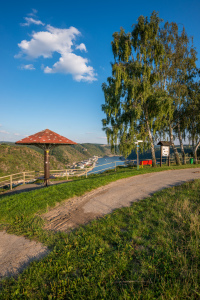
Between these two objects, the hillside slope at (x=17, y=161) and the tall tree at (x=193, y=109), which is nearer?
Result: the tall tree at (x=193, y=109)

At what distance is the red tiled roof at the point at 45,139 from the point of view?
10501 millimetres

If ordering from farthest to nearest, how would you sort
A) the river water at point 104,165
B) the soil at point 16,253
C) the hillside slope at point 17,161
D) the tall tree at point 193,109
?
the hillside slope at point 17,161 → the tall tree at point 193,109 → the river water at point 104,165 → the soil at point 16,253

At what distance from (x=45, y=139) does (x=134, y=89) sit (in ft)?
34.6

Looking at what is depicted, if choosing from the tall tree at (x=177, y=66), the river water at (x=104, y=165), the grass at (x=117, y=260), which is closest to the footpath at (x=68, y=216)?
the grass at (x=117, y=260)

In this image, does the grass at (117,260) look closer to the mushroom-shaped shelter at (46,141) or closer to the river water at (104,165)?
the river water at (104,165)

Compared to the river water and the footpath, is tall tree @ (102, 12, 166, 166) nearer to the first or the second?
the river water

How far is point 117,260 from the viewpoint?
Answer: 3.21m

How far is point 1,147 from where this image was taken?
288 feet

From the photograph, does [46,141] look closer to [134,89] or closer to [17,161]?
[134,89]

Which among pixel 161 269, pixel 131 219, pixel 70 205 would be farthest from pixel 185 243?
pixel 70 205

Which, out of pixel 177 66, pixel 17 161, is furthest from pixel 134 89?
pixel 17 161

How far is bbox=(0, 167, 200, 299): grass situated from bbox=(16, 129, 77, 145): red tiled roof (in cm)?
588

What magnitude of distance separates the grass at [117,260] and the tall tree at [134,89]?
40.0 feet

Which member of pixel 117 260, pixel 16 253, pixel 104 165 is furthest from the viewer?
pixel 104 165
